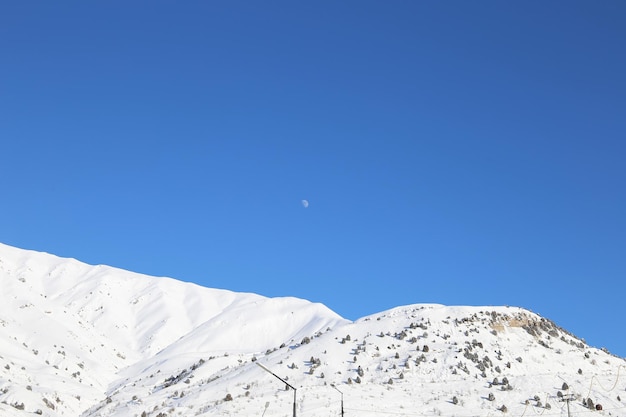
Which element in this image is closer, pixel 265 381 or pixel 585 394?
pixel 585 394

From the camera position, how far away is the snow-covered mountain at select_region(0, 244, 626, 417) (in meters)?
52.2

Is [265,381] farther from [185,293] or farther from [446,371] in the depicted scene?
[185,293]

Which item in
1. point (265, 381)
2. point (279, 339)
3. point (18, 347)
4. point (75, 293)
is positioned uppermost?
point (75, 293)

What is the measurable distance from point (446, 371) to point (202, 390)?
928 inches

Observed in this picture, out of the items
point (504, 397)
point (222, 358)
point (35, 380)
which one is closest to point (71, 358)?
point (35, 380)

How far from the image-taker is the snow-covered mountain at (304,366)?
52.2 m

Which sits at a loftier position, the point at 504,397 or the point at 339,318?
the point at 339,318

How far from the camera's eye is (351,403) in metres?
50.0

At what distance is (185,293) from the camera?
138500 mm

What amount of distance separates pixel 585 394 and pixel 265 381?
28.6 m

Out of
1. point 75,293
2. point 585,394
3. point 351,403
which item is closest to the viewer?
point 351,403

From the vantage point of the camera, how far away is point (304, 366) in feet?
208

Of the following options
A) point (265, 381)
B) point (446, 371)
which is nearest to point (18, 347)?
point (265, 381)

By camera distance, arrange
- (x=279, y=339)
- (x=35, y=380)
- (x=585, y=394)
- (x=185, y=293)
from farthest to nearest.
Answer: (x=185, y=293) → (x=279, y=339) → (x=35, y=380) → (x=585, y=394)
